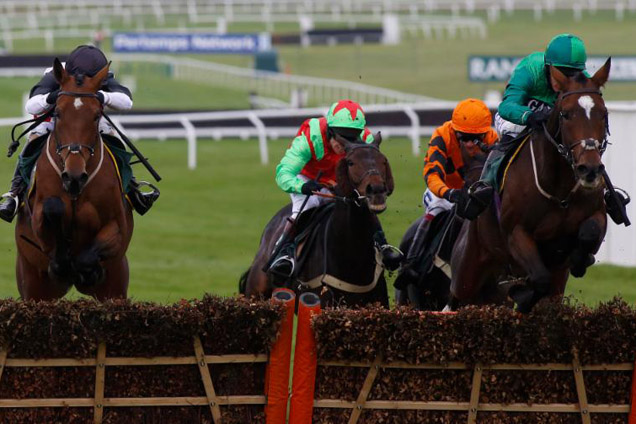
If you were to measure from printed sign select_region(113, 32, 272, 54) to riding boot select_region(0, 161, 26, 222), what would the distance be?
78.6 feet

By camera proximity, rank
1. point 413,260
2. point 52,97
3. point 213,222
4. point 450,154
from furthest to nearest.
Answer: point 213,222 < point 413,260 < point 450,154 < point 52,97

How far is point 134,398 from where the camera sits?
6168mm

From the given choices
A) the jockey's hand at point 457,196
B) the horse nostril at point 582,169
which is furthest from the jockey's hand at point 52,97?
the horse nostril at point 582,169

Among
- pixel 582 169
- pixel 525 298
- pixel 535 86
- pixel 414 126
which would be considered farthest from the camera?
pixel 414 126

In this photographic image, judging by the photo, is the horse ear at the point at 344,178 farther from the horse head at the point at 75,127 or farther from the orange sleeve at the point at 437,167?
the horse head at the point at 75,127

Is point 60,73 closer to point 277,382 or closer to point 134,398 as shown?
point 134,398

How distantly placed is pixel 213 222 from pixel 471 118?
32.5ft

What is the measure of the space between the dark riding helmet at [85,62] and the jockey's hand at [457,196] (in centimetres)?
226

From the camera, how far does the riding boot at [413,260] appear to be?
8.59 meters

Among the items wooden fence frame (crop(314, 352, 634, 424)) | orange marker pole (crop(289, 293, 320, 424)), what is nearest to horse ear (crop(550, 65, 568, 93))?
wooden fence frame (crop(314, 352, 634, 424))

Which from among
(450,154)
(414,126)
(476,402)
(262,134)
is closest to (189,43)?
(262,134)

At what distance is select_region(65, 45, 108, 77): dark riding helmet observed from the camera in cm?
772

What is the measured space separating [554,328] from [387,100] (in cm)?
2386

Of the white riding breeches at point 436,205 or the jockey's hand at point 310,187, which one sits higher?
the jockey's hand at point 310,187
